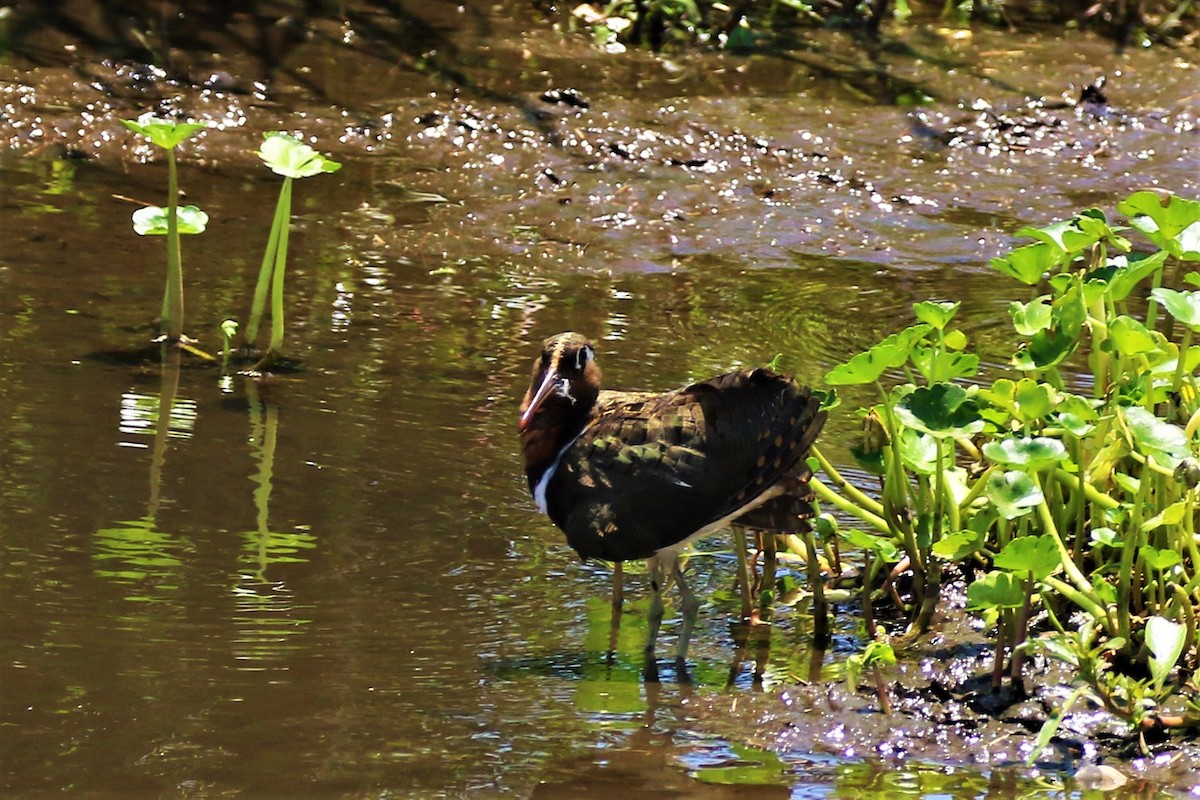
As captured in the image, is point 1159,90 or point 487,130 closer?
point 487,130

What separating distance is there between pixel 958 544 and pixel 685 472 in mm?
693

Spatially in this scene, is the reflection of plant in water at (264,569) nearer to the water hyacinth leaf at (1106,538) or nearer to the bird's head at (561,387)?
the bird's head at (561,387)

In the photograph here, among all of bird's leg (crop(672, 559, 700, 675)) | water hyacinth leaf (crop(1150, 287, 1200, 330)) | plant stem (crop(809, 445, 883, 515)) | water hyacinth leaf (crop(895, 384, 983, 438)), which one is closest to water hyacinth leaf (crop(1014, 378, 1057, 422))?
water hyacinth leaf (crop(895, 384, 983, 438))

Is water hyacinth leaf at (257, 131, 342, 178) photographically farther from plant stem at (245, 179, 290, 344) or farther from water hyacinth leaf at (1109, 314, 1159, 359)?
water hyacinth leaf at (1109, 314, 1159, 359)

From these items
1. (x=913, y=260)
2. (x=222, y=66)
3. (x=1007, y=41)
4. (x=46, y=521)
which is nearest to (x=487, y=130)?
(x=222, y=66)

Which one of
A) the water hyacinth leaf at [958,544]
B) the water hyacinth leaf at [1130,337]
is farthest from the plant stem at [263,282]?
the water hyacinth leaf at [1130,337]

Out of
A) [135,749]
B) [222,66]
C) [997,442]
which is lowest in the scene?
[135,749]

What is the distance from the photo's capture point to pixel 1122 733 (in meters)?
4.14

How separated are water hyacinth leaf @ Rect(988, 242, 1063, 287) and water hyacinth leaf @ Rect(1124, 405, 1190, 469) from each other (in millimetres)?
589

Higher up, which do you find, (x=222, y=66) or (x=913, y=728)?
(x=222, y=66)

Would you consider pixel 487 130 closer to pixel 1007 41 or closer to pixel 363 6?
pixel 363 6

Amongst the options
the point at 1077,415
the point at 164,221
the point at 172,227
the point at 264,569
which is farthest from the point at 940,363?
the point at 164,221

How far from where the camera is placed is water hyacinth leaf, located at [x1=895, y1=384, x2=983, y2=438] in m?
4.38

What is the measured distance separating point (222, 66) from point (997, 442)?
612 cm
